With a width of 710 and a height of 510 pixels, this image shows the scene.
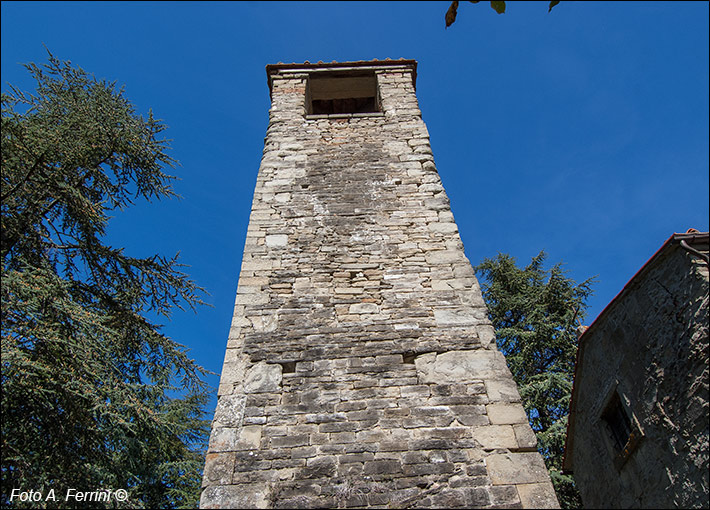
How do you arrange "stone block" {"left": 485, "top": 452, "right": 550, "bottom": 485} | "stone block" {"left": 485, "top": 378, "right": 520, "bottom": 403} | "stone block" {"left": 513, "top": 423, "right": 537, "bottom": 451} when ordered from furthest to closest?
"stone block" {"left": 485, "top": 378, "right": 520, "bottom": 403} < "stone block" {"left": 513, "top": 423, "right": 537, "bottom": 451} < "stone block" {"left": 485, "top": 452, "right": 550, "bottom": 485}

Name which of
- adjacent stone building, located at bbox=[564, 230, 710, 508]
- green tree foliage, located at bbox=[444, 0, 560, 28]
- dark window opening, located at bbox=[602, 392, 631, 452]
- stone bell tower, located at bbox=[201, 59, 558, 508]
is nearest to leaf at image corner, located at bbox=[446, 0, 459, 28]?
green tree foliage, located at bbox=[444, 0, 560, 28]

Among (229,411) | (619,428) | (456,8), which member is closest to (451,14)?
(456,8)

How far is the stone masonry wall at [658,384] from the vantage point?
4.22m

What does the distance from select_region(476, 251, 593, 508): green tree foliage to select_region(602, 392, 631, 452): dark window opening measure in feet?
7.53

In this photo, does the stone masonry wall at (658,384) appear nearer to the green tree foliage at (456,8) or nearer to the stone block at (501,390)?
the stone block at (501,390)

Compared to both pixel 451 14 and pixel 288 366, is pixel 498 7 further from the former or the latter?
pixel 288 366

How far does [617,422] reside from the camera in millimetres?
5762

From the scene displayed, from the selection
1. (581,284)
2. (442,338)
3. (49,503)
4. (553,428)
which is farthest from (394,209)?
(581,284)

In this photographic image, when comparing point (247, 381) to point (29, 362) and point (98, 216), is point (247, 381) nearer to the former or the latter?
point (29, 362)

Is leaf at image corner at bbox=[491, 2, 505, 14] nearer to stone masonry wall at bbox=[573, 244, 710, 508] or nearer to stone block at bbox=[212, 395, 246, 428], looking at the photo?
stone block at bbox=[212, 395, 246, 428]

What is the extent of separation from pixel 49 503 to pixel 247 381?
2.67 metres

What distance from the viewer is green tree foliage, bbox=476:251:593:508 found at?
841cm

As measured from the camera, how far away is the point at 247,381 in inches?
155

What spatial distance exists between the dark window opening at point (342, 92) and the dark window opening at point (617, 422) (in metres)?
5.69
